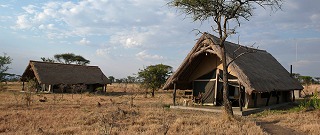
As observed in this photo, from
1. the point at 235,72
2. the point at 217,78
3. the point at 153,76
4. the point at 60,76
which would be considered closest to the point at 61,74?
the point at 60,76

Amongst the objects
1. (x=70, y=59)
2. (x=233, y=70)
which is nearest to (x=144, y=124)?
(x=233, y=70)

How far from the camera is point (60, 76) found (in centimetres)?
3416

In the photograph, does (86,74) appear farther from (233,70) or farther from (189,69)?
(233,70)


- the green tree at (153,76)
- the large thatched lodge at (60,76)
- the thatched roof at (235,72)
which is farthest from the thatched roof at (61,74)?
the thatched roof at (235,72)

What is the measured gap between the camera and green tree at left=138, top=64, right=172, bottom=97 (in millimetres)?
29859

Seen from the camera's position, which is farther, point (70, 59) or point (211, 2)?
point (70, 59)

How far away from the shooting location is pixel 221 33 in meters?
12.4

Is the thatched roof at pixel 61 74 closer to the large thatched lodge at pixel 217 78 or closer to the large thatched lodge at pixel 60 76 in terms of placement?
the large thatched lodge at pixel 60 76

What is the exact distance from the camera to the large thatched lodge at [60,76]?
1287 inches

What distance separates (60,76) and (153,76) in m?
11.9

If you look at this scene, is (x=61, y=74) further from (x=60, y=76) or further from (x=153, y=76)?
(x=153, y=76)

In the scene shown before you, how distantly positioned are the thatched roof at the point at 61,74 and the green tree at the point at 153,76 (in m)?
9.32

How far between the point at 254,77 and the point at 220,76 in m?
2.72

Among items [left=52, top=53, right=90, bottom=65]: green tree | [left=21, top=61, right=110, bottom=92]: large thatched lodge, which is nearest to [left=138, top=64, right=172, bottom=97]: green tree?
[left=21, top=61, right=110, bottom=92]: large thatched lodge
